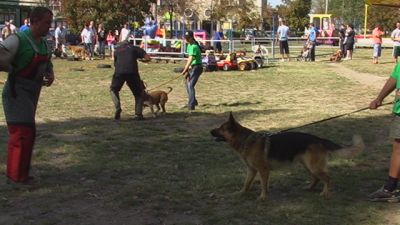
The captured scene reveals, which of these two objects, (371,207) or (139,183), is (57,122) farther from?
(371,207)

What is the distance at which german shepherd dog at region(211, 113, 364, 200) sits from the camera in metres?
5.64

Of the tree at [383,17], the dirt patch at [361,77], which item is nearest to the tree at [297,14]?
the tree at [383,17]

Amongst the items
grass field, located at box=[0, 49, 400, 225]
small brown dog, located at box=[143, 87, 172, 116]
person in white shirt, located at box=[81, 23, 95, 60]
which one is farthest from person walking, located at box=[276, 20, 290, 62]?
small brown dog, located at box=[143, 87, 172, 116]

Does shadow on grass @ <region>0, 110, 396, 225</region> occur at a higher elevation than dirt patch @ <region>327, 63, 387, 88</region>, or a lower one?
lower

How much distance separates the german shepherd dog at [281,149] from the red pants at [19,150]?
2147mm

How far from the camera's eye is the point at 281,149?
18.6ft

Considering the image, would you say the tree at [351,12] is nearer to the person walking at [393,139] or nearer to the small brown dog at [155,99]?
the small brown dog at [155,99]

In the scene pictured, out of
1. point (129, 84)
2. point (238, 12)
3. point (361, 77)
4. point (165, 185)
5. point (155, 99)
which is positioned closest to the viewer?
point (165, 185)

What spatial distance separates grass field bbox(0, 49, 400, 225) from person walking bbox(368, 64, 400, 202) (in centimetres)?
14

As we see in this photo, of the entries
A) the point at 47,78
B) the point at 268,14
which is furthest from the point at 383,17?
the point at 47,78

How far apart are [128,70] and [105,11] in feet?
72.2

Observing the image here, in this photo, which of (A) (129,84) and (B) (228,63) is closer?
(A) (129,84)

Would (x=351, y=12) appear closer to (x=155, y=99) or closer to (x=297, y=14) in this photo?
(x=297, y=14)

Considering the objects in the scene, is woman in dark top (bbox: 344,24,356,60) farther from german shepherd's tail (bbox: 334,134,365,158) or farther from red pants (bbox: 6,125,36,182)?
red pants (bbox: 6,125,36,182)
